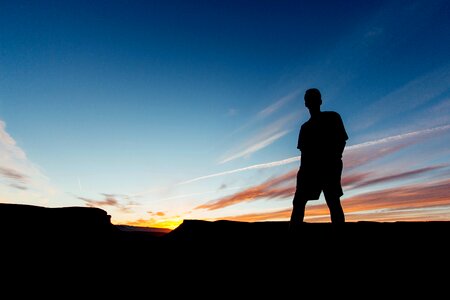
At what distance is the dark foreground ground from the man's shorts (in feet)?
2.15

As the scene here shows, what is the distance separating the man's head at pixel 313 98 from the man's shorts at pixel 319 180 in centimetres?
97

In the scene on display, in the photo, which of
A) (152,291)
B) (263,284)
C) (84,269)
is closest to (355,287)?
(263,284)

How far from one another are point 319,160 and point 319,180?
329mm

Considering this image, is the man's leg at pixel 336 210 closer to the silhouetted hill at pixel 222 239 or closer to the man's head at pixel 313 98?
the silhouetted hill at pixel 222 239

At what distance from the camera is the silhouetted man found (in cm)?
432

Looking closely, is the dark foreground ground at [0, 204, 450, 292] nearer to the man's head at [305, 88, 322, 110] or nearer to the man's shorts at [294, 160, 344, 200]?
the man's shorts at [294, 160, 344, 200]

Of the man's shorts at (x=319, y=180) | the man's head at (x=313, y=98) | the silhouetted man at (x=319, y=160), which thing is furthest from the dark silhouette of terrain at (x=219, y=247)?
the man's head at (x=313, y=98)

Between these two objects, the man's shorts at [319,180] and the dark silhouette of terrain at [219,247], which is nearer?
the dark silhouette of terrain at [219,247]

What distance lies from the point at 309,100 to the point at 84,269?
15.9 feet

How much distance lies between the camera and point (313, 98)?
15.0ft

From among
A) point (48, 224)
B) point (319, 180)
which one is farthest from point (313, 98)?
point (48, 224)

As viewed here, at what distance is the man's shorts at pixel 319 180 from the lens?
4324 mm

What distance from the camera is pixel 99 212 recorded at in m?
8.26

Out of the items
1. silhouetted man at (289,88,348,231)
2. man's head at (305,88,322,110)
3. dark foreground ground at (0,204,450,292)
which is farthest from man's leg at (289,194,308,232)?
man's head at (305,88,322,110)
